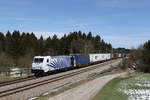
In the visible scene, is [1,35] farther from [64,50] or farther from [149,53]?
[149,53]

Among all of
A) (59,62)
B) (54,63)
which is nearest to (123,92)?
(54,63)

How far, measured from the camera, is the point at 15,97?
59.0 feet

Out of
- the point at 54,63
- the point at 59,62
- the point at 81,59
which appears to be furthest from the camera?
the point at 81,59

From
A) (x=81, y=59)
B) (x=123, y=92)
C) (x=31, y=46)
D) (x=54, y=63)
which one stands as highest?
(x=31, y=46)

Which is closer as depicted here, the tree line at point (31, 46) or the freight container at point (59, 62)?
the freight container at point (59, 62)

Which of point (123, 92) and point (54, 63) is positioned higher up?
point (54, 63)

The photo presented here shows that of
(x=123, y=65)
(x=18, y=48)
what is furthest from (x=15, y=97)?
(x=18, y=48)

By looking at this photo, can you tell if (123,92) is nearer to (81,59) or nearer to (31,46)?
(81,59)

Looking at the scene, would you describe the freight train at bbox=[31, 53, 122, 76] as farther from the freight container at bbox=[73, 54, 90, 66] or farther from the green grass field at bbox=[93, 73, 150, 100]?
the green grass field at bbox=[93, 73, 150, 100]

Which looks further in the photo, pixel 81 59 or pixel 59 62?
pixel 81 59

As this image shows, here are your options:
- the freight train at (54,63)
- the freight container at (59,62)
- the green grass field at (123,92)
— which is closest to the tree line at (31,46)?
the freight train at (54,63)

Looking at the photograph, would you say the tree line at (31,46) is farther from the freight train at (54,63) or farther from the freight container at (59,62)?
the freight container at (59,62)

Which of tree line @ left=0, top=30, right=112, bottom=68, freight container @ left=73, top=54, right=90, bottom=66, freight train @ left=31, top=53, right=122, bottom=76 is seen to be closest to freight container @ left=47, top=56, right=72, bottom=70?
freight train @ left=31, top=53, right=122, bottom=76

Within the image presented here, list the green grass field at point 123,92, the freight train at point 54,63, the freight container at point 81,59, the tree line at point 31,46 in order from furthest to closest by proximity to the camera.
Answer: the tree line at point 31,46 < the freight container at point 81,59 < the freight train at point 54,63 < the green grass field at point 123,92
